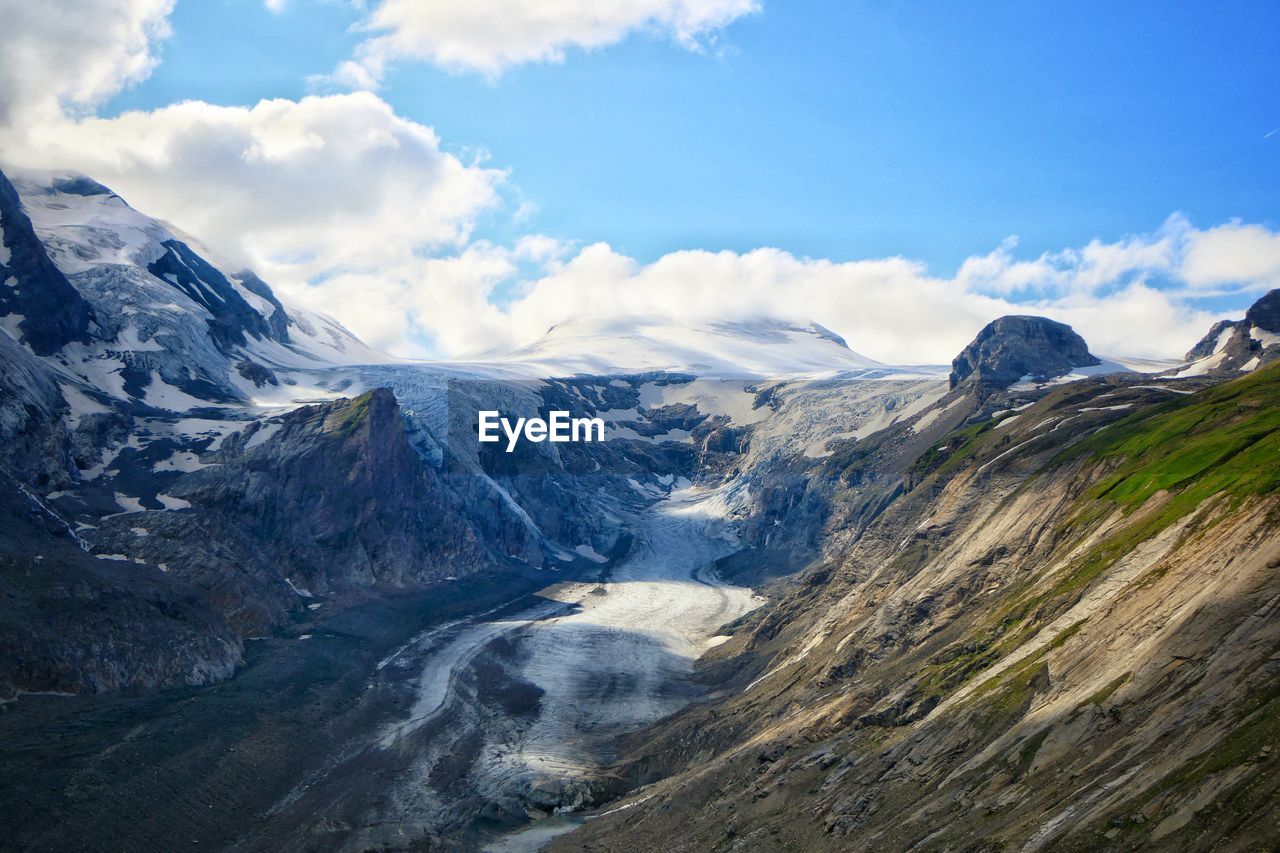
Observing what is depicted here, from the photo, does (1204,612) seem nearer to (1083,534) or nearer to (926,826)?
(926,826)

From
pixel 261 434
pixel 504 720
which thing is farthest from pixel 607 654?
pixel 261 434

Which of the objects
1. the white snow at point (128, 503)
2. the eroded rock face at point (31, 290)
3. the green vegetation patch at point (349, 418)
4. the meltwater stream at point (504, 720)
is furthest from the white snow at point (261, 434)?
the meltwater stream at point (504, 720)

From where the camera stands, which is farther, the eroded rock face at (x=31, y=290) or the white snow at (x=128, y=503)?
the eroded rock face at (x=31, y=290)

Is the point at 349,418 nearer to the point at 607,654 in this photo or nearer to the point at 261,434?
the point at 261,434

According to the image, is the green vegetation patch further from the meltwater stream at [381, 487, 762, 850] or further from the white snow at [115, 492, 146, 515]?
the meltwater stream at [381, 487, 762, 850]

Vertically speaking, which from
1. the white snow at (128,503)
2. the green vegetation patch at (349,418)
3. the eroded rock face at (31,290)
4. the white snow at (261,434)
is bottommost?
the white snow at (128,503)

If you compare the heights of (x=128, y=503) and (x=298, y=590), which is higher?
(x=128, y=503)

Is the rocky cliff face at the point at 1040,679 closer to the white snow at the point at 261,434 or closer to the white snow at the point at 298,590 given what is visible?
the white snow at the point at 298,590

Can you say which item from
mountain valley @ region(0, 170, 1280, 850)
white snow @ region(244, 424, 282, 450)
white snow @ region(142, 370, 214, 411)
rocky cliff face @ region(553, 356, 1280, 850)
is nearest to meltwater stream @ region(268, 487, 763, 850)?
mountain valley @ region(0, 170, 1280, 850)
